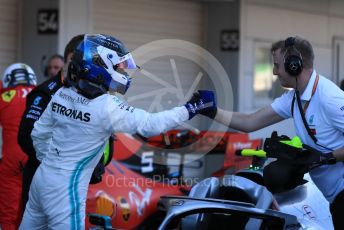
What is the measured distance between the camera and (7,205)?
6043 millimetres

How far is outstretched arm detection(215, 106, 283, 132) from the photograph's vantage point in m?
4.56

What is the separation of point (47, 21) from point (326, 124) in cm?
605

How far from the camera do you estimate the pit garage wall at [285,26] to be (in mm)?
12000

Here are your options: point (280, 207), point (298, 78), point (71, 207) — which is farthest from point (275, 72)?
point (71, 207)

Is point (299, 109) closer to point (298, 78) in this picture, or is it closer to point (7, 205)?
point (298, 78)

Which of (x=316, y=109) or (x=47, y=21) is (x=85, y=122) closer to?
(x=316, y=109)

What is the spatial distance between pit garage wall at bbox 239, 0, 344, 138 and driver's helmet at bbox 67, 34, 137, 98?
8302 mm

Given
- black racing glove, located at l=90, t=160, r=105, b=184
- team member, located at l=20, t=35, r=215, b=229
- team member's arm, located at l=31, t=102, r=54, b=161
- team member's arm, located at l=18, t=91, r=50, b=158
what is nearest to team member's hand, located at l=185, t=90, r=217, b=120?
team member, located at l=20, t=35, r=215, b=229

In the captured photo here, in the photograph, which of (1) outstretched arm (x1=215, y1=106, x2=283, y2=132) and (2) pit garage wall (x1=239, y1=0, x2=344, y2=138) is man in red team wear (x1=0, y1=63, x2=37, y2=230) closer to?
(1) outstretched arm (x1=215, y1=106, x2=283, y2=132)

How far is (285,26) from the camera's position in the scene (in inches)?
504

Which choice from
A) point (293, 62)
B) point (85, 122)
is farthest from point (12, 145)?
point (293, 62)

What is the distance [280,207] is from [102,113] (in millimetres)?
1224

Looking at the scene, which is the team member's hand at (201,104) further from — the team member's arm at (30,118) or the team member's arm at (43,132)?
the team member's arm at (30,118)

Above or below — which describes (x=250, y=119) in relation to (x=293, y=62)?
below
